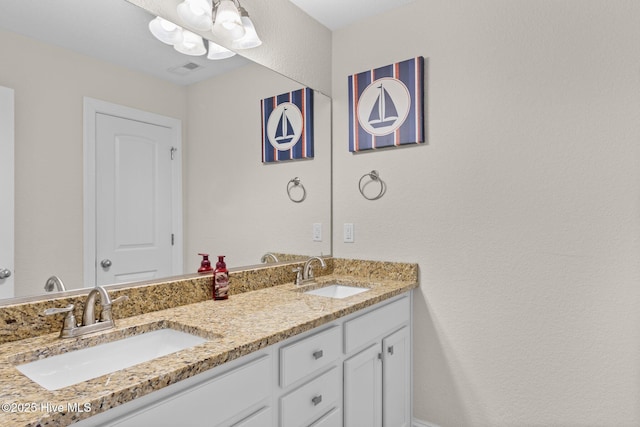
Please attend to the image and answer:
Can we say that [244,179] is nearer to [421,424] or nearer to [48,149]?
[48,149]

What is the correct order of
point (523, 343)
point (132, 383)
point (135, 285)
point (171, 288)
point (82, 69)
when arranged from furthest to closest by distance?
point (523, 343)
point (171, 288)
point (135, 285)
point (82, 69)
point (132, 383)

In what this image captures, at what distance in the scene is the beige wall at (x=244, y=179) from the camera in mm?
1702

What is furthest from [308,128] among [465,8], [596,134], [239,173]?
[596,134]

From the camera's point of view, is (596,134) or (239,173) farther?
(239,173)

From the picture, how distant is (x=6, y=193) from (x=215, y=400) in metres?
0.87

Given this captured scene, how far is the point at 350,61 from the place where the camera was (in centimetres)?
238

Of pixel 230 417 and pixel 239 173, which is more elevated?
pixel 239 173

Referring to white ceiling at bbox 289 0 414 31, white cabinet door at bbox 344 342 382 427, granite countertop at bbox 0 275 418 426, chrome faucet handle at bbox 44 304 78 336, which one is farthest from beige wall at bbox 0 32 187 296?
white ceiling at bbox 289 0 414 31

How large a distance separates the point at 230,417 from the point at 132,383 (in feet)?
1.08

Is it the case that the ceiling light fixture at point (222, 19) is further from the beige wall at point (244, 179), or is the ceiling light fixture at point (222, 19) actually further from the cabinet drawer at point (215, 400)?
the cabinet drawer at point (215, 400)

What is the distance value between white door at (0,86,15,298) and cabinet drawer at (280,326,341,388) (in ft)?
2.83

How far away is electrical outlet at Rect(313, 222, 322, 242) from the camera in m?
2.34

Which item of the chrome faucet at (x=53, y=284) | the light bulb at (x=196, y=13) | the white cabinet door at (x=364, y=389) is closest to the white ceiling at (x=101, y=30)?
the light bulb at (x=196, y=13)

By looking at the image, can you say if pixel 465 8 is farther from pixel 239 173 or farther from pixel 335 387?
pixel 335 387
